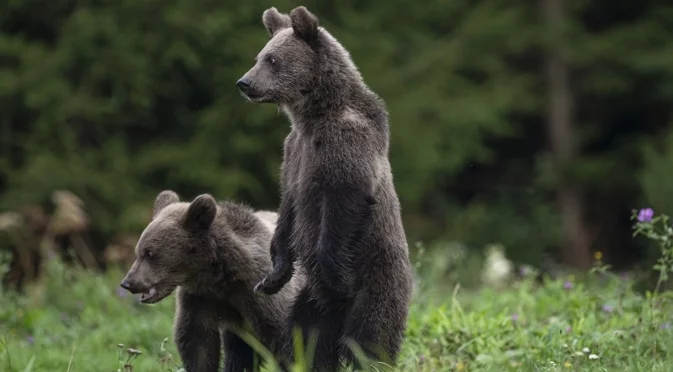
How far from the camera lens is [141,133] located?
15070 millimetres

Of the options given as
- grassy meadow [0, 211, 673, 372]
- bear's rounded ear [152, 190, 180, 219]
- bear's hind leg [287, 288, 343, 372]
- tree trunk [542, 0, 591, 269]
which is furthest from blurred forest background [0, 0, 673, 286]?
bear's hind leg [287, 288, 343, 372]

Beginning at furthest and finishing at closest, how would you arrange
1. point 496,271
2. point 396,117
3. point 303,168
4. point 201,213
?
point 396,117 → point 496,271 → point 201,213 → point 303,168

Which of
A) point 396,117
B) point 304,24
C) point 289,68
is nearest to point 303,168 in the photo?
point 289,68

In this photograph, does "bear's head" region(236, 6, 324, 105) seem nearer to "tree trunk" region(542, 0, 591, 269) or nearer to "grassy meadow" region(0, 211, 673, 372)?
"grassy meadow" region(0, 211, 673, 372)

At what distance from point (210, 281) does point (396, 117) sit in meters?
9.67

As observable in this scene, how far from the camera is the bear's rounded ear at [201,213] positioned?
586cm

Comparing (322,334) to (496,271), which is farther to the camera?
(496,271)

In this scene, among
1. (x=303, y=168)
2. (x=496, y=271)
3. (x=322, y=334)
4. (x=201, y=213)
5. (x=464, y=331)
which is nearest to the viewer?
(x=303, y=168)

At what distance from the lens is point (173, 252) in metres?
5.85

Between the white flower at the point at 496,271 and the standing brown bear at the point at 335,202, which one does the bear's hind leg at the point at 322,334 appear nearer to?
the standing brown bear at the point at 335,202

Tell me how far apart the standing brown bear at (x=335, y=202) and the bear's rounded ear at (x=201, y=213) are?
485 mm

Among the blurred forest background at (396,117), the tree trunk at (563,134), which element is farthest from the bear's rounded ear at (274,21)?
the tree trunk at (563,134)

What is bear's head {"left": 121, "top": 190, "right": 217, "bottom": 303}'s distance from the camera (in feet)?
19.1

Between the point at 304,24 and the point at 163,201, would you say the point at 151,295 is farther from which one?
the point at 304,24
